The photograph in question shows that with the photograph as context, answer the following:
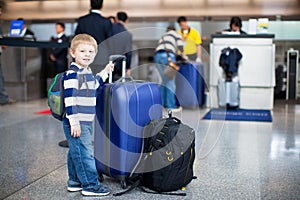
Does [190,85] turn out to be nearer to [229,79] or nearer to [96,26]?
[229,79]

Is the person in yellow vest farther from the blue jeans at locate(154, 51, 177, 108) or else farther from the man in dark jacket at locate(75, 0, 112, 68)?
the man in dark jacket at locate(75, 0, 112, 68)

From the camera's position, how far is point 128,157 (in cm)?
257

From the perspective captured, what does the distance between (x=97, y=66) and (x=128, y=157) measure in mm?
1519

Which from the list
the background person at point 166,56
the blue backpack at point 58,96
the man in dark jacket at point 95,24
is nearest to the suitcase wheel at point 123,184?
the blue backpack at point 58,96

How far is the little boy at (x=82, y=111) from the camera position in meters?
2.41

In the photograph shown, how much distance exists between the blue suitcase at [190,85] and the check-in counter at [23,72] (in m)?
2.66

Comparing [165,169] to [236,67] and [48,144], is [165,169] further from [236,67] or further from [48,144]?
[236,67]

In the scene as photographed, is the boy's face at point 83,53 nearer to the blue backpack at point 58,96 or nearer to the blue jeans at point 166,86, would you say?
the blue backpack at point 58,96

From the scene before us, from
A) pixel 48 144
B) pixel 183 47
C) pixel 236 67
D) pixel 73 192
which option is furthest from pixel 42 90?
pixel 73 192

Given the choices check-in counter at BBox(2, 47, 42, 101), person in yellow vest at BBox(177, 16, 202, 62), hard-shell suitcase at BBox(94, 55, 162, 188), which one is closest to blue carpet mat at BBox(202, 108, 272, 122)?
person in yellow vest at BBox(177, 16, 202, 62)

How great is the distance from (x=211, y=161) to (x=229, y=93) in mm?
3249

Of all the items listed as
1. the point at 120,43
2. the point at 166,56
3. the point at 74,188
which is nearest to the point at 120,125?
the point at 74,188

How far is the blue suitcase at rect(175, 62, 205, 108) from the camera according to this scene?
255 inches

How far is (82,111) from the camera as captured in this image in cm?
247
